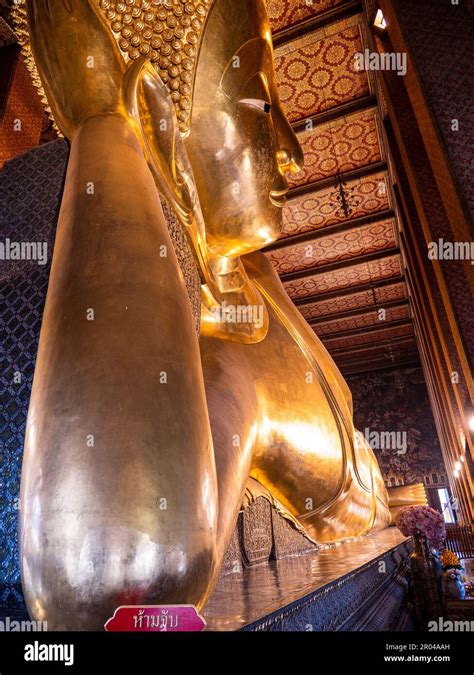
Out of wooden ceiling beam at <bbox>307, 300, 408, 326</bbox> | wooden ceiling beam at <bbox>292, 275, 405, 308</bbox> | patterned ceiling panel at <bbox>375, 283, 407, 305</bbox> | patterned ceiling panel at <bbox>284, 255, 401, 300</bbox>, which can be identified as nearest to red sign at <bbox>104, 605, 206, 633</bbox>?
patterned ceiling panel at <bbox>284, 255, 401, 300</bbox>

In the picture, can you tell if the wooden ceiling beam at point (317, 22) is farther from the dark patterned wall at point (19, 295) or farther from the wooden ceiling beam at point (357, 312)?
the wooden ceiling beam at point (357, 312)

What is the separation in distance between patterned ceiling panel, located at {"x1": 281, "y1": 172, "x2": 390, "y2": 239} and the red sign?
17.7ft

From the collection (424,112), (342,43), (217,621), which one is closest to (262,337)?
(217,621)

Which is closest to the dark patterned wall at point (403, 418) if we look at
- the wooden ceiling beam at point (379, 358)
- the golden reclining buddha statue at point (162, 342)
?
the wooden ceiling beam at point (379, 358)

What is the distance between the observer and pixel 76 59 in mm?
789

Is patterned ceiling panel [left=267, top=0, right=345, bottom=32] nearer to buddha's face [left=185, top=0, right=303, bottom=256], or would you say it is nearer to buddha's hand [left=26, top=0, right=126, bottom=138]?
buddha's face [left=185, top=0, right=303, bottom=256]

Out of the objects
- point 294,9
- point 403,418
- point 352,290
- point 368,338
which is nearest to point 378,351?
point 368,338

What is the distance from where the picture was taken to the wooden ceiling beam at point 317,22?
11.7 feet

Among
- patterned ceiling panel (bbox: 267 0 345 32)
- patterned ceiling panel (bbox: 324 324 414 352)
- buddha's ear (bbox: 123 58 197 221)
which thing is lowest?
buddha's ear (bbox: 123 58 197 221)

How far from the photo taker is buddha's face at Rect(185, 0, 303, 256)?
1038 millimetres

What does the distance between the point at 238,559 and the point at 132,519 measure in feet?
2.24

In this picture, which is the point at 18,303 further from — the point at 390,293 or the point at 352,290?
the point at 390,293

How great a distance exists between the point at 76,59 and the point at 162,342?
23.7 inches

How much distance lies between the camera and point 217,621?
43 cm
